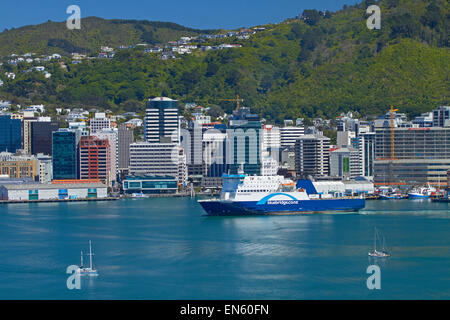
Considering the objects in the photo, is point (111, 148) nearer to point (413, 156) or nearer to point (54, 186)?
point (54, 186)

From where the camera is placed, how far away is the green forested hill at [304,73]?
94625 mm

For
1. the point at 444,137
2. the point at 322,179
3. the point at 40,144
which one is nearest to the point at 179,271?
the point at 322,179

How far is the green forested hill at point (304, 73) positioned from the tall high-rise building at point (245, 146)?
2093 centimetres

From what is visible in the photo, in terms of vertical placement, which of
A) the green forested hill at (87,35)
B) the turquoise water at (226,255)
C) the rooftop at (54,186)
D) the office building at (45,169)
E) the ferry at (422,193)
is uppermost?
the green forested hill at (87,35)

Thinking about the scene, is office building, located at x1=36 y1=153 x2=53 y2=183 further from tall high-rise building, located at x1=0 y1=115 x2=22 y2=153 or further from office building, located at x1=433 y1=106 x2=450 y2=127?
office building, located at x1=433 y1=106 x2=450 y2=127

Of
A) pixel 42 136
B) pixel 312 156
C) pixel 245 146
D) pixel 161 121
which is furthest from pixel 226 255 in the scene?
pixel 42 136

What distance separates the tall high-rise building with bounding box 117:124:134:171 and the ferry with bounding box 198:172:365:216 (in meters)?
33.8

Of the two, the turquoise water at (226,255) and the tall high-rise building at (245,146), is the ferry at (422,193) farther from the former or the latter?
the turquoise water at (226,255)

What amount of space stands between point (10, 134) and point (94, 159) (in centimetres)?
1447

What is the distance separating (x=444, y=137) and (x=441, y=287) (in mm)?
52327

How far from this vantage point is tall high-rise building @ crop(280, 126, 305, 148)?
86.4 meters

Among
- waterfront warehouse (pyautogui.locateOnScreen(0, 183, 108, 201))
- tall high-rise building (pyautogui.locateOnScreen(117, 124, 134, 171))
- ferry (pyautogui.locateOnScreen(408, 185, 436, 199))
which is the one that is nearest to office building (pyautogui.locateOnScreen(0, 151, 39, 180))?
waterfront warehouse (pyautogui.locateOnScreen(0, 183, 108, 201))

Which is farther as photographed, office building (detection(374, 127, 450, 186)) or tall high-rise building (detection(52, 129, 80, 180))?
tall high-rise building (detection(52, 129, 80, 180))

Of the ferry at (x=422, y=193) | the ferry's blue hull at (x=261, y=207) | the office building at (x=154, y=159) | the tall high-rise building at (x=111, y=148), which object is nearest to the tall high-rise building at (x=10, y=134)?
the tall high-rise building at (x=111, y=148)
